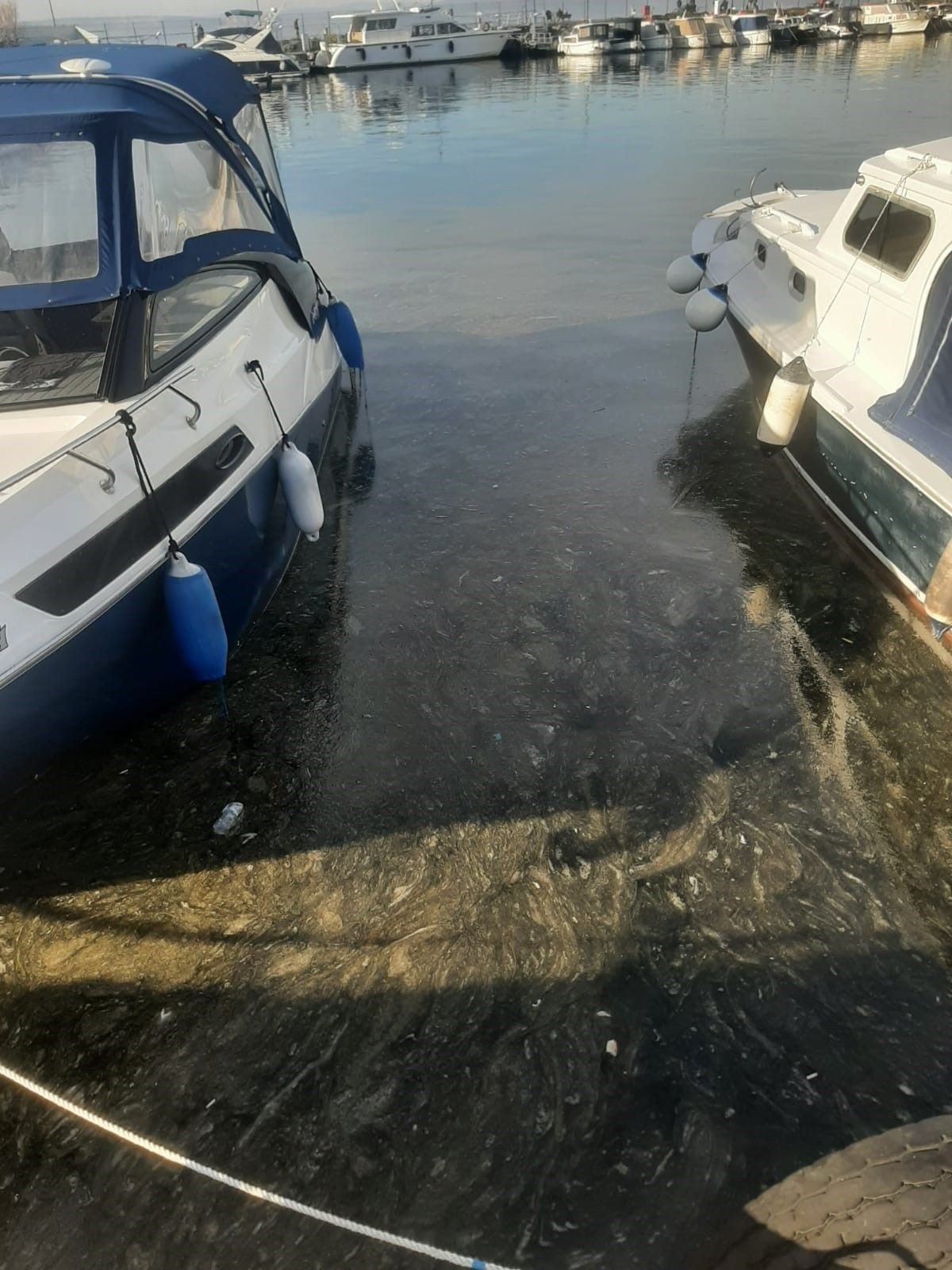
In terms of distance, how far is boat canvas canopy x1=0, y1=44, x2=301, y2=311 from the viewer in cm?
411

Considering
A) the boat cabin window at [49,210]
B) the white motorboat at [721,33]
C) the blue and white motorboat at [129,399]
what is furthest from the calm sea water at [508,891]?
the white motorboat at [721,33]

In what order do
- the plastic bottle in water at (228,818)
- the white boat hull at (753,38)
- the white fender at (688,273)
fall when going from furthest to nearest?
the white boat hull at (753,38)
the white fender at (688,273)
the plastic bottle in water at (228,818)

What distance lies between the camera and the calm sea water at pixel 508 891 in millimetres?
2512

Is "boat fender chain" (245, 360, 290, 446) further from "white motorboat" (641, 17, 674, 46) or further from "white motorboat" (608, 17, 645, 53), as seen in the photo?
"white motorboat" (641, 17, 674, 46)

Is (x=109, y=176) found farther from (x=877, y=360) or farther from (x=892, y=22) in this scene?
(x=892, y=22)

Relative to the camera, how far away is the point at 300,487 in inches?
194

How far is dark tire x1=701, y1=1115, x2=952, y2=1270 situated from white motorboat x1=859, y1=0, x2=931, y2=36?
58970 millimetres

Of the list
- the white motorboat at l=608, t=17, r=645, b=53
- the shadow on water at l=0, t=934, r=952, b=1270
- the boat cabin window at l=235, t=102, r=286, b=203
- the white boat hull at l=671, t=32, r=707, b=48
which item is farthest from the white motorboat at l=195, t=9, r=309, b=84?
the shadow on water at l=0, t=934, r=952, b=1270

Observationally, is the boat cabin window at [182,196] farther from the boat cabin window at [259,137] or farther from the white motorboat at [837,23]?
the white motorboat at [837,23]

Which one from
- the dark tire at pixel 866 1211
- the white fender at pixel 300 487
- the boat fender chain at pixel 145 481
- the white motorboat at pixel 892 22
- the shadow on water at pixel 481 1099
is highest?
the white motorboat at pixel 892 22

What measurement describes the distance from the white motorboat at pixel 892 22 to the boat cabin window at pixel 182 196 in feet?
180

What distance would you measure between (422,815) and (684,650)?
1.80 meters

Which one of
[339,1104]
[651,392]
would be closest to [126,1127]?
[339,1104]

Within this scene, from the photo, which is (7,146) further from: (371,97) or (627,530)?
(371,97)
